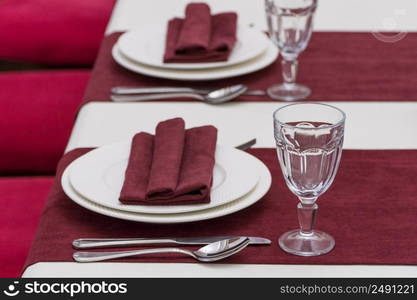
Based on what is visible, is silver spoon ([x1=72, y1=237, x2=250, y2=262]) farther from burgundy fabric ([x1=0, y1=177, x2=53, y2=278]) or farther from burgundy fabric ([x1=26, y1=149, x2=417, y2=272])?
burgundy fabric ([x1=0, y1=177, x2=53, y2=278])

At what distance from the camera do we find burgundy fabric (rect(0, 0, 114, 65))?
258 cm

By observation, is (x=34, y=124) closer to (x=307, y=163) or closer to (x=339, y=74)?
(x=339, y=74)

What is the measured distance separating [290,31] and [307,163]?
50cm

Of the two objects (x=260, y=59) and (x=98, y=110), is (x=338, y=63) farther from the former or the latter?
(x=98, y=110)

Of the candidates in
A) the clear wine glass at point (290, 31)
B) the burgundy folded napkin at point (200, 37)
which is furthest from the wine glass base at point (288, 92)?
the burgundy folded napkin at point (200, 37)

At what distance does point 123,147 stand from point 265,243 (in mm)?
289

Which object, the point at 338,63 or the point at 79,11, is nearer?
the point at 338,63

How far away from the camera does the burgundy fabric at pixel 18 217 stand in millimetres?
1489

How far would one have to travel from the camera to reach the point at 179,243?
107 centimetres

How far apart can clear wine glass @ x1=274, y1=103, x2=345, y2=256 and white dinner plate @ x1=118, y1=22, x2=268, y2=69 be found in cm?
53

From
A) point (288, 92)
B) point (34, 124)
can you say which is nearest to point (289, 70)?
point (288, 92)

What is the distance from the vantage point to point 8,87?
7.19 ft

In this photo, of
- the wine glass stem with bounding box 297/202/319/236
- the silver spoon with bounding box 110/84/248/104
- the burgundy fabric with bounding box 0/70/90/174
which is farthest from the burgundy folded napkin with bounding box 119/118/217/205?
the burgundy fabric with bounding box 0/70/90/174

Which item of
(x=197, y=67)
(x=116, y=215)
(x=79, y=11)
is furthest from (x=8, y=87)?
(x=116, y=215)
